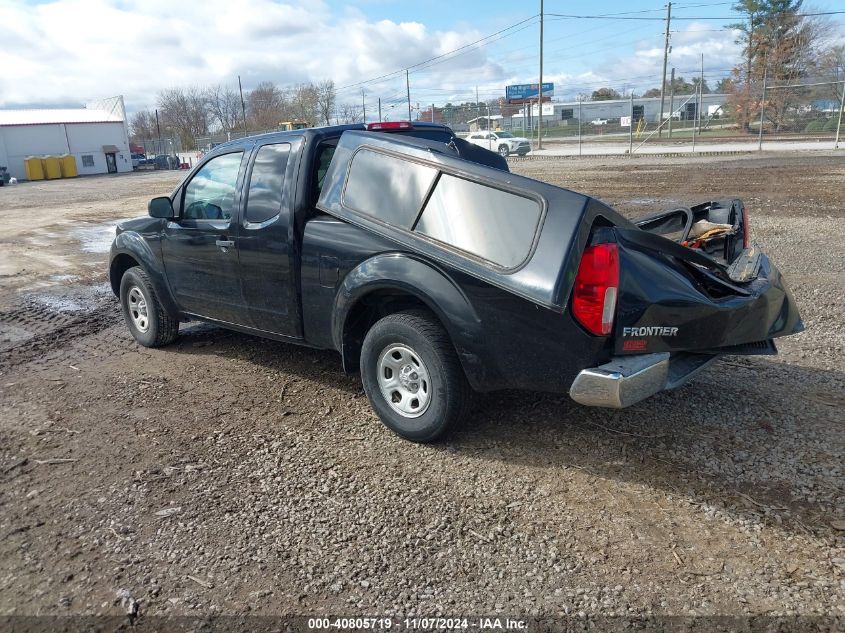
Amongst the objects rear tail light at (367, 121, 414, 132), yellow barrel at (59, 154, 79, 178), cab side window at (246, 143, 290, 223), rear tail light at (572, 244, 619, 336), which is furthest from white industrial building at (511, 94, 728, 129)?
rear tail light at (572, 244, 619, 336)

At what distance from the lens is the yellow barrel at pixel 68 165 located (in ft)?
168

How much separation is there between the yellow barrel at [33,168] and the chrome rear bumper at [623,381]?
181 feet

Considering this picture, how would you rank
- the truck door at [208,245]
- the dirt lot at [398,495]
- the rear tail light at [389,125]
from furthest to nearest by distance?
the truck door at [208,245] < the rear tail light at [389,125] < the dirt lot at [398,495]

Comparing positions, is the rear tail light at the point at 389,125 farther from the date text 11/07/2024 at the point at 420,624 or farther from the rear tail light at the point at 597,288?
the date text 11/07/2024 at the point at 420,624

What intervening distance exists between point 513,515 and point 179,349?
4.00 meters

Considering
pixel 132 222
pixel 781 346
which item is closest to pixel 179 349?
pixel 132 222

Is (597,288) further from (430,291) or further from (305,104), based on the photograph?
(305,104)

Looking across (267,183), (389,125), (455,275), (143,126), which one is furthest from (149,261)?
(143,126)

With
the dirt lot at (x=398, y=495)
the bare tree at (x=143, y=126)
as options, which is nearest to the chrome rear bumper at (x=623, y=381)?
the dirt lot at (x=398, y=495)

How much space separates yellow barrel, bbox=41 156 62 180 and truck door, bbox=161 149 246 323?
5198 cm

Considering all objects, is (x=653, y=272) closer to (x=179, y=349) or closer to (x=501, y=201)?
(x=501, y=201)

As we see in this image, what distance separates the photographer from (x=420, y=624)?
271 centimetres

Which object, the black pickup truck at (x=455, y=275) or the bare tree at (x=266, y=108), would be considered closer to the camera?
the black pickup truck at (x=455, y=275)

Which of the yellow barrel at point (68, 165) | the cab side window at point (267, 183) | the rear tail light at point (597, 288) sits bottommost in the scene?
the yellow barrel at point (68, 165)
